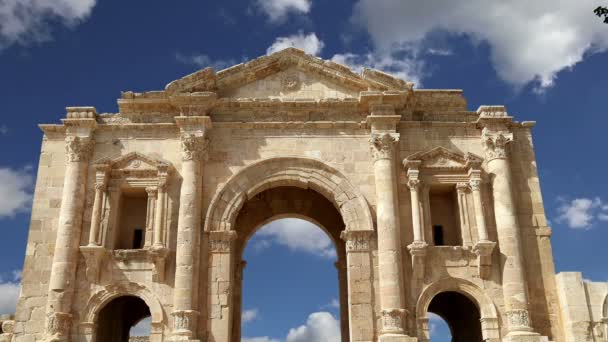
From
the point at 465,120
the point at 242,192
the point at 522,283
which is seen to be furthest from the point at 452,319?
the point at 242,192

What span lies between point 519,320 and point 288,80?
10.4m

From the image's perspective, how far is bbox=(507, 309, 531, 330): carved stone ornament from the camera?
60.3 ft

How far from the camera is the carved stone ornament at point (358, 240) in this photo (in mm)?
19562

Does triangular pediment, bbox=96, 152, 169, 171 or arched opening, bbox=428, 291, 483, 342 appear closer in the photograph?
triangular pediment, bbox=96, 152, 169, 171

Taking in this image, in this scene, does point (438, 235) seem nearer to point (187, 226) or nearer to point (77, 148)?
point (187, 226)

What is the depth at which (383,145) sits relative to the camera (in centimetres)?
2039

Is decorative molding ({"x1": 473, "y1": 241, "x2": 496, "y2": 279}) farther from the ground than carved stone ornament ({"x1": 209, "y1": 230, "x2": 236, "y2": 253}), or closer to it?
closer to it

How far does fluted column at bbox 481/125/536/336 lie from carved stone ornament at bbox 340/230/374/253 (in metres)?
3.95

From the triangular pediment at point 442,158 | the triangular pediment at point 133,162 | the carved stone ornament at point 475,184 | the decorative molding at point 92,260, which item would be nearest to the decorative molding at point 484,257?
the carved stone ornament at point 475,184

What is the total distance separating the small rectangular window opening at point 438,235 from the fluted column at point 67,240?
1115 cm

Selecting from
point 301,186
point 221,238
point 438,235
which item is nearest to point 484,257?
point 438,235

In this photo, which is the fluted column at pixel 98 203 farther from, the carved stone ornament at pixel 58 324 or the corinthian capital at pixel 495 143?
the corinthian capital at pixel 495 143

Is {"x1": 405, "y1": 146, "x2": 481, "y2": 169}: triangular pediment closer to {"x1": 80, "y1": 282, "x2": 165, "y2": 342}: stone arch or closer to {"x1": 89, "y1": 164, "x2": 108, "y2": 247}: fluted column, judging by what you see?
{"x1": 80, "y1": 282, "x2": 165, "y2": 342}: stone arch

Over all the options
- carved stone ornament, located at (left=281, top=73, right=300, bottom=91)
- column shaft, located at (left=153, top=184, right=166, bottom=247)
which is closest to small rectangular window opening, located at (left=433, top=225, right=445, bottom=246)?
carved stone ornament, located at (left=281, top=73, right=300, bottom=91)
